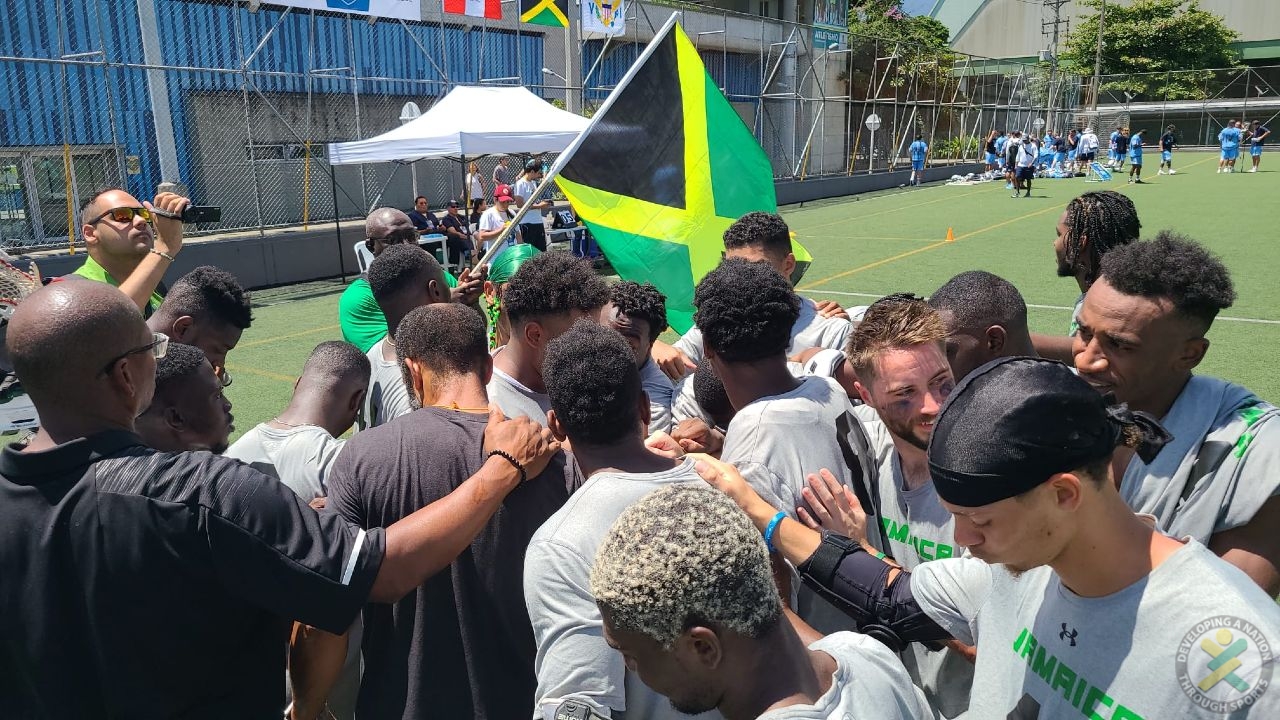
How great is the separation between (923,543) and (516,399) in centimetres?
162

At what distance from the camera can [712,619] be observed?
1548 millimetres

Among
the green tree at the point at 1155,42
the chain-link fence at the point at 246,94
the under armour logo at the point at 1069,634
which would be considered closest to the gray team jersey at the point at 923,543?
the under armour logo at the point at 1069,634

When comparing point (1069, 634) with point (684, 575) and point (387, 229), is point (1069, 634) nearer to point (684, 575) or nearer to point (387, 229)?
point (684, 575)

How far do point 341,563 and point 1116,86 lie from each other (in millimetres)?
63570

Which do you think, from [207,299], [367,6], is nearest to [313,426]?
[207,299]

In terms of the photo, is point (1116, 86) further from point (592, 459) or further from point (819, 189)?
point (592, 459)

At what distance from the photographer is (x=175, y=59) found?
18.3 m

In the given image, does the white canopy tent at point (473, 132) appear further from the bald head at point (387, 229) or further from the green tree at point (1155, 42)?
the green tree at point (1155, 42)

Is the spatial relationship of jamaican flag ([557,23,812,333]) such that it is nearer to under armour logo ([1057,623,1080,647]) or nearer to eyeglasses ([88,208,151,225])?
eyeglasses ([88,208,151,225])

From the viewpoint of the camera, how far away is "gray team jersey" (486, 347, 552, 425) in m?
3.53

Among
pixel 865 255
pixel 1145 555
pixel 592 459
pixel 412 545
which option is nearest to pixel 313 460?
pixel 412 545

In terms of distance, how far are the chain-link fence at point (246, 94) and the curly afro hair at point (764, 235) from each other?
1220cm

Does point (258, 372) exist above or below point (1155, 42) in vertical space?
below

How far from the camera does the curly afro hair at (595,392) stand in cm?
233
